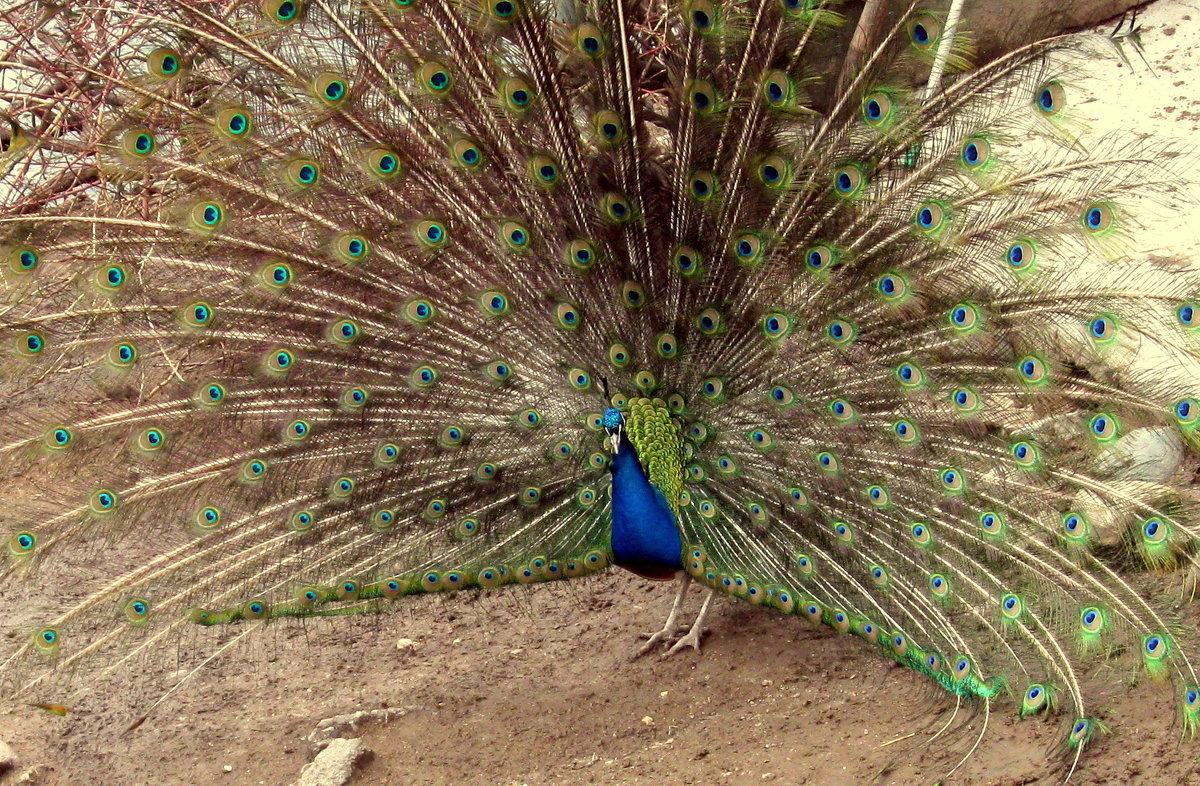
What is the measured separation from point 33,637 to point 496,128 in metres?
2.49

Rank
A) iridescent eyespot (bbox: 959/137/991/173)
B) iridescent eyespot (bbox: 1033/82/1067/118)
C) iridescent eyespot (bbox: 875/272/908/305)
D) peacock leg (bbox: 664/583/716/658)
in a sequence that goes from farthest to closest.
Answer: peacock leg (bbox: 664/583/716/658)
iridescent eyespot (bbox: 875/272/908/305)
iridescent eyespot (bbox: 959/137/991/173)
iridescent eyespot (bbox: 1033/82/1067/118)

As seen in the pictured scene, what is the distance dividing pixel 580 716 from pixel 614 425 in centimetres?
130

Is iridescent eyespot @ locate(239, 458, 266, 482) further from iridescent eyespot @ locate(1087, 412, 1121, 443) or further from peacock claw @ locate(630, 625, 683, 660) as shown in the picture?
iridescent eyespot @ locate(1087, 412, 1121, 443)

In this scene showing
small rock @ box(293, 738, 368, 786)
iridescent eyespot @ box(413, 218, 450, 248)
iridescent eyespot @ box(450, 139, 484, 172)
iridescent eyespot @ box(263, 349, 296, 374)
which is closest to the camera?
iridescent eyespot @ box(450, 139, 484, 172)

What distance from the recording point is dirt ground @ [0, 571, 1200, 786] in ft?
12.1

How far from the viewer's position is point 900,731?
3.85 m

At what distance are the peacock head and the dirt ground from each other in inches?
45.8

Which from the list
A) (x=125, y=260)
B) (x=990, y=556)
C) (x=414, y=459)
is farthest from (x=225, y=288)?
(x=990, y=556)

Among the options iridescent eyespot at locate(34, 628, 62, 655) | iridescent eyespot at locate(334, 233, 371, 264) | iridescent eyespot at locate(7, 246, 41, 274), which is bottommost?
iridescent eyespot at locate(34, 628, 62, 655)

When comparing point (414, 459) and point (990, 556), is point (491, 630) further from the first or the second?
point (990, 556)

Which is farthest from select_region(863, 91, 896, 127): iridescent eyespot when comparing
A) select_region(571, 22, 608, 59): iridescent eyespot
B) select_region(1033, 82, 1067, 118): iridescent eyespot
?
select_region(571, 22, 608, 59): iridescent eyespot

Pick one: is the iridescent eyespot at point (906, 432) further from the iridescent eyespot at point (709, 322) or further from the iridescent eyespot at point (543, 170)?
the iridescent eyespot at point (543, 170)

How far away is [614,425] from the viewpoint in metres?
3.87

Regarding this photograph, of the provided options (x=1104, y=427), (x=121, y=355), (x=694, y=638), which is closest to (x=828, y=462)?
(x=1104, y=427)
